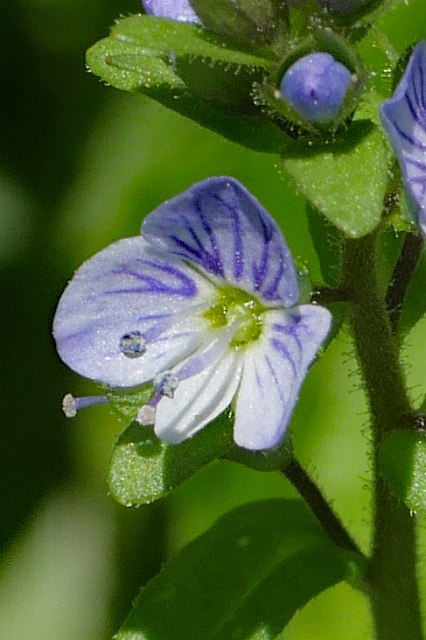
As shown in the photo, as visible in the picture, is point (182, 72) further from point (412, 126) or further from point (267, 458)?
point (267, 458)

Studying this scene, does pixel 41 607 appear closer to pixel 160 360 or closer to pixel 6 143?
pixel 6 143

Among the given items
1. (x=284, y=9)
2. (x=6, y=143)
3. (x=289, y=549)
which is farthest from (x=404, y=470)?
(x=6, y=143)

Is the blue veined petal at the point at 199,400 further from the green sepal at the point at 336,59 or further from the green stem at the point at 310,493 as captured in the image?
the green sepal at the point at 336,59

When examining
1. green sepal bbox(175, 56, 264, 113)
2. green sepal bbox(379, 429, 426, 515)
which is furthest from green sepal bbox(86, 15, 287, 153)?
green sepal bbox(379, 429, 426, 515)

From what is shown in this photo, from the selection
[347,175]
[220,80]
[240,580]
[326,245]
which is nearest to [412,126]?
[347,175]

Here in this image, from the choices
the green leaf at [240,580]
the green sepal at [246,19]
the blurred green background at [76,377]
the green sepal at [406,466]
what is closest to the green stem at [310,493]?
the green leaf at [240,580]

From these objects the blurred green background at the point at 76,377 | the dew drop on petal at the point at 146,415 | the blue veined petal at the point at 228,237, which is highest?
the blue veined petal at the point at 228,237
